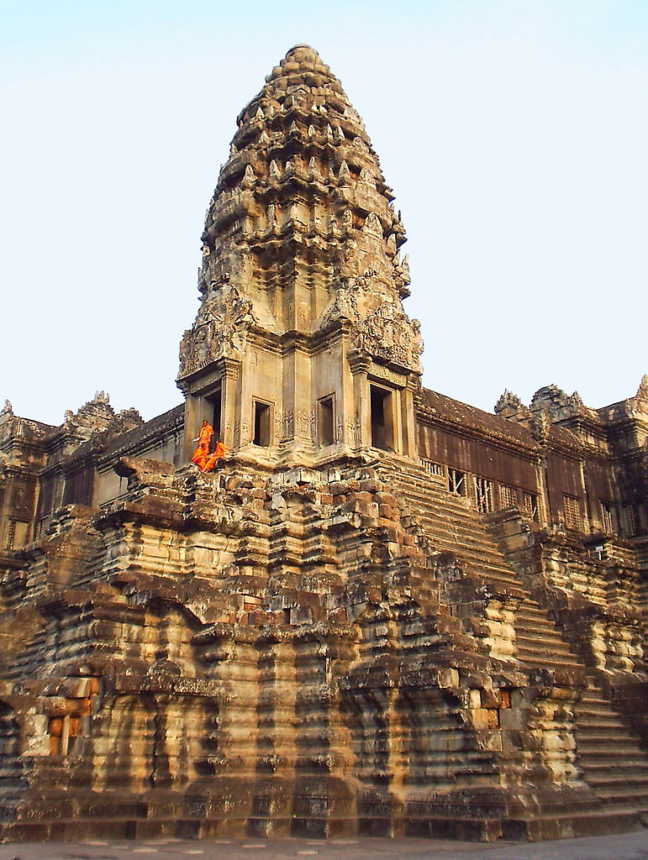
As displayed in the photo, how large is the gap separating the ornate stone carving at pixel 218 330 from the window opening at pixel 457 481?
8.98m

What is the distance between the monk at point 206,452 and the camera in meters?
23.3

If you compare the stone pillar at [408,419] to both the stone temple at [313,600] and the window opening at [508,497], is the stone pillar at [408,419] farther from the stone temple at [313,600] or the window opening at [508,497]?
the window opening at [508,497]

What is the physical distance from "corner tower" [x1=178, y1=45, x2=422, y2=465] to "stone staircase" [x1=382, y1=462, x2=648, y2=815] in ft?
7.31

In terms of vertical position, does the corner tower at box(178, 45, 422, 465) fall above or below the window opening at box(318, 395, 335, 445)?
above

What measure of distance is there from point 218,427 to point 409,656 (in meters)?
11.3

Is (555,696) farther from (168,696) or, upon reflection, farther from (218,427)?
(218,427)

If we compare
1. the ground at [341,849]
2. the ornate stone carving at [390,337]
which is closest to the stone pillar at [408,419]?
the ornate stone carving at [390,337]

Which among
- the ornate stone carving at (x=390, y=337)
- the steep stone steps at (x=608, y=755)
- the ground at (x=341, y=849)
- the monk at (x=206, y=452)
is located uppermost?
the ornate stone carving at (x=390, y=337)

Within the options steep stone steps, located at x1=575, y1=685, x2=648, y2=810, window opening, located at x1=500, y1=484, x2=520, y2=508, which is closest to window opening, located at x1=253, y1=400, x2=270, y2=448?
window opening, located at x1=500, y1=484, x2=520, y2=508

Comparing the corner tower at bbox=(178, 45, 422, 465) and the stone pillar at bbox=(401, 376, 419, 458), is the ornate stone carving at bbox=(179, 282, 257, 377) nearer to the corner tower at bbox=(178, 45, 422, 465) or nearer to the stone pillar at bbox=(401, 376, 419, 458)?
the corner tower at bbox=(178, 45, 422, 465)

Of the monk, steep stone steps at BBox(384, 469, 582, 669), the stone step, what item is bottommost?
the stone step

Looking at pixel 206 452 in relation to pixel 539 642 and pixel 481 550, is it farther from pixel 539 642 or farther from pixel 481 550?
pixel 539 642

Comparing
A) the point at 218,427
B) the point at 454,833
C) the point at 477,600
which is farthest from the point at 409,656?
the point at 218,427

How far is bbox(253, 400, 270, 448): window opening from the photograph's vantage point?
24.9 m
